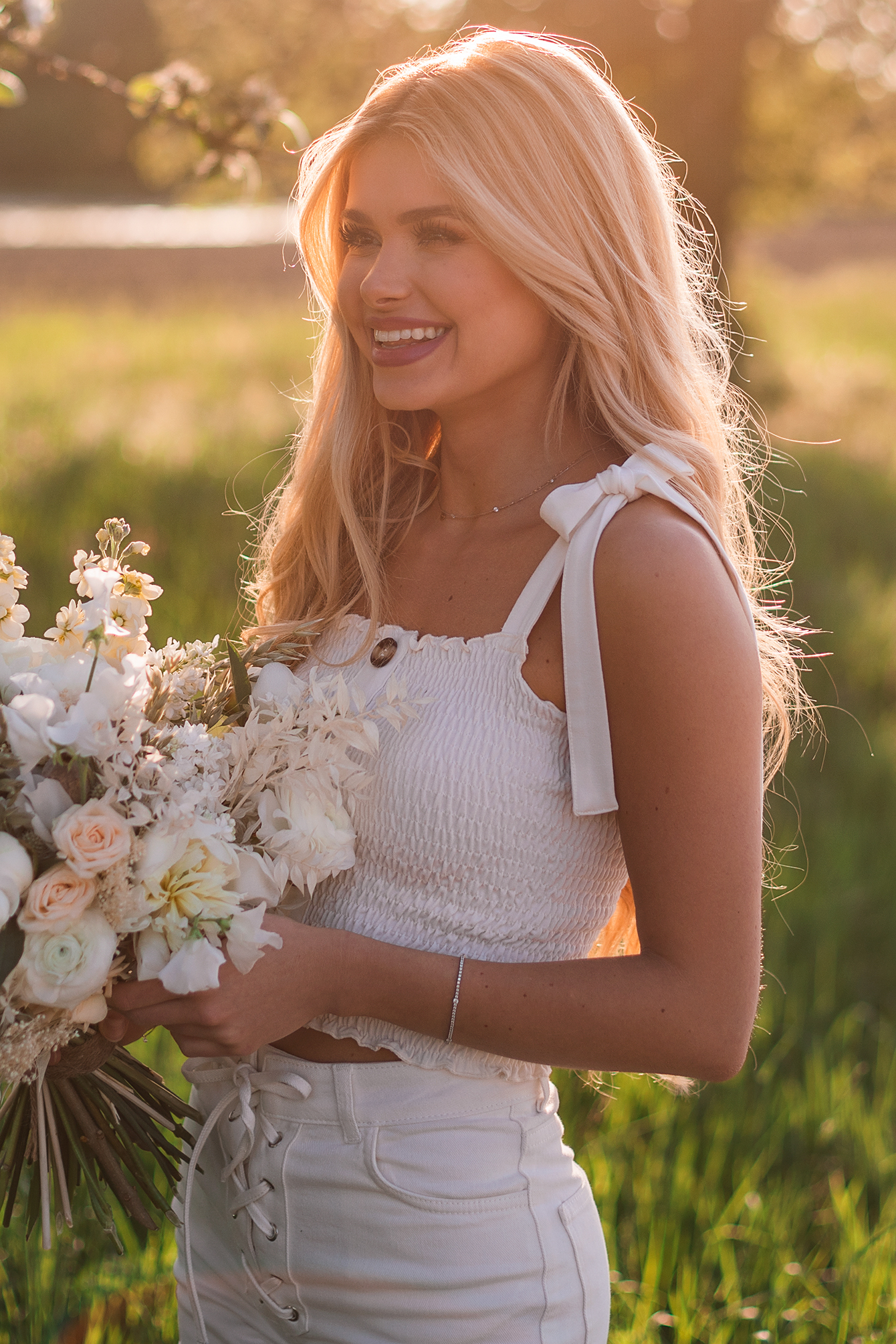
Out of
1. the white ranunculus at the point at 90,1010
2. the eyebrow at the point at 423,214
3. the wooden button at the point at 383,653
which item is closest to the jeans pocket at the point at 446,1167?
the white ranunculus at the point at 90,1010

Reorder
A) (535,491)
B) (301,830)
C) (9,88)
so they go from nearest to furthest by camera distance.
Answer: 1. (301,830)
2. (535,491)
3. (9,88)

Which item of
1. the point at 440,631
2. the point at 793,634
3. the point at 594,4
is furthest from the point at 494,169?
the point at 594,4

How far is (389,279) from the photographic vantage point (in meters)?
1.89

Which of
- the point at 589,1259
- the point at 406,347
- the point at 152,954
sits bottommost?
the point at 589,1259

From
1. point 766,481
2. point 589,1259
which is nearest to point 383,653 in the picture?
point 589,1259

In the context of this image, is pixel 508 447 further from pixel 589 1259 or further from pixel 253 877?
pixel 589 1259

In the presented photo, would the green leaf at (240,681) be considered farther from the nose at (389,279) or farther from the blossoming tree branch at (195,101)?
the blossoming tree branch at (195,101)

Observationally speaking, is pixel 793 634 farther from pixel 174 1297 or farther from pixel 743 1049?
pixel 174 1297

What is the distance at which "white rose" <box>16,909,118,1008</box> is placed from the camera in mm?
1400

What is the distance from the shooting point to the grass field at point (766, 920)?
8.96ft

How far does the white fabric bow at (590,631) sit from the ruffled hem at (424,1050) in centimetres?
36

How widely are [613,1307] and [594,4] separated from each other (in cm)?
1172

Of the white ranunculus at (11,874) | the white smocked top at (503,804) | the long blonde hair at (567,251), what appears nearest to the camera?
the white ranunculus at (11,874)

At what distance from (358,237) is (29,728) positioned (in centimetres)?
104
